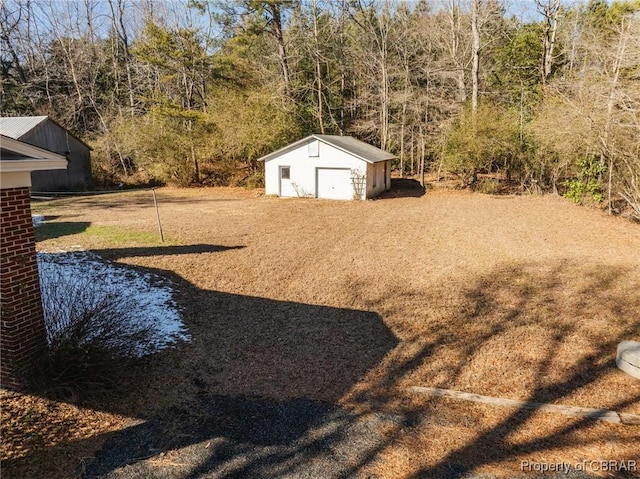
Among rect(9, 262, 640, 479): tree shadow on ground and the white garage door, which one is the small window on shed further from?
rect(9, 262, 640, 479): tree shadow on ground

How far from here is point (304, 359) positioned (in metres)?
6.32

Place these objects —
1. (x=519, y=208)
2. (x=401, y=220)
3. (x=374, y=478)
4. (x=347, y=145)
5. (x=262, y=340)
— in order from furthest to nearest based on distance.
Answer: (x=347, y=145)
(x=519, y=208)
(x=401, y=220)
(x=262, y=340)
(x=374, y=478)

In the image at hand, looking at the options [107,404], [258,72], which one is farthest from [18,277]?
[258,72]

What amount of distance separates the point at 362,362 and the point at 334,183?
56.1ft

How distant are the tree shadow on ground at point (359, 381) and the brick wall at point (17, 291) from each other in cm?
119

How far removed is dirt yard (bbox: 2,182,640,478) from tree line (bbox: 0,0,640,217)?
14472mm

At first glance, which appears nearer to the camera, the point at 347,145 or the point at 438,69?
the point at 347,145

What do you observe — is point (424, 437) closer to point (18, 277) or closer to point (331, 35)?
point (18, 277)

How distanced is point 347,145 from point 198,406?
65.2 ft

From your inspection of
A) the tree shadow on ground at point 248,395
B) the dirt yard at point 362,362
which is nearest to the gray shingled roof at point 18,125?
the dirt yard at point 362,362

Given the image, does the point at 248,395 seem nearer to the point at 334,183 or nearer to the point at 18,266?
the point at 18,266

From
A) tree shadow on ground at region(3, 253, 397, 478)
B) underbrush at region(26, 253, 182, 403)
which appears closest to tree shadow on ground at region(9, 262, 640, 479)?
tree shadow on ground at region(3, 253, 397, 478)

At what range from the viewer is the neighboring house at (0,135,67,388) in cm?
477

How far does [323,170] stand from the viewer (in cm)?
2283
